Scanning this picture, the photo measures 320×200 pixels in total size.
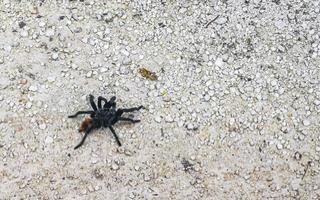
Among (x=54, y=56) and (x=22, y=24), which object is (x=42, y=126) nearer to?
(x=54, y=56)

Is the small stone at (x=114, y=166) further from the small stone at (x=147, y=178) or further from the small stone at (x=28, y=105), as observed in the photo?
the small stone at (x=28, y=105)

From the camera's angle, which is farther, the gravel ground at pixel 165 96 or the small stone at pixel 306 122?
the small stone at pixel 306 122

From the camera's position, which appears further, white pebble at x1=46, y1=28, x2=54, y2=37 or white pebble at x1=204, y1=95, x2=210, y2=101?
white pebble at x1=46, y1=28, x2=54, y2=37

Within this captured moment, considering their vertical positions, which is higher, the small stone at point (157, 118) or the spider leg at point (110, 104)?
the spider leg at point (110, 104)

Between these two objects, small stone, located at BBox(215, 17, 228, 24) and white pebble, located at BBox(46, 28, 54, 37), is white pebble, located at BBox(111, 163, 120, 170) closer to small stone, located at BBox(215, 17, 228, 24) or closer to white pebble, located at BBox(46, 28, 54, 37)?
white pebble, located at BBox(46, 28, 54, 37)

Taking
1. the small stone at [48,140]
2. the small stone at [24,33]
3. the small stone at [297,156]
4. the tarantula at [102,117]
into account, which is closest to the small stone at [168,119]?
the tarantula at [102,117]

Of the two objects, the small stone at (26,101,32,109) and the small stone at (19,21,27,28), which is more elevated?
the small stone at (19,21,27,28)

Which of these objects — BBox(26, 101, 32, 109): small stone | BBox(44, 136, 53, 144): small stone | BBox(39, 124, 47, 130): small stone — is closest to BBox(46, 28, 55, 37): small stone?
BBox(26, 101, 32, 109): small stone

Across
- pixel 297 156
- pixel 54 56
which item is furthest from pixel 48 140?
pixel 297 156

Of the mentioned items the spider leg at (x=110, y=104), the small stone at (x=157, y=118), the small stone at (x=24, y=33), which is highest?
the small stone at (x=24, y=33)
